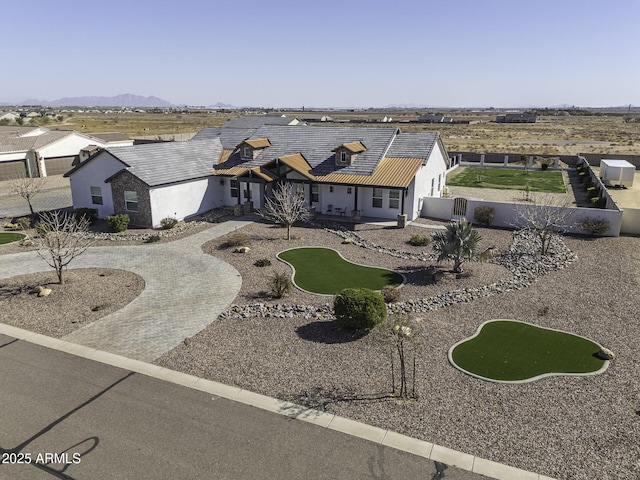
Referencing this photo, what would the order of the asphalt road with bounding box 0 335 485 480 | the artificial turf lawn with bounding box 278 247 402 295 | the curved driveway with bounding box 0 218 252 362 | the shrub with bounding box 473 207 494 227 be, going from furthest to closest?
the shrub with bounding box 473 207 494 227
the artificial turf lawn with bounding box 278 247 402 295
the curved driveway with bounding box 0 218 252 362
the asphalt road with bounding box 0 335 485 480

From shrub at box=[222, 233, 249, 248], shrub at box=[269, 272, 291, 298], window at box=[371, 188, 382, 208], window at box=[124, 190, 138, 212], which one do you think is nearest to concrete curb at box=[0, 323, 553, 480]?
shrub at box=[269, 272, 291, 298]

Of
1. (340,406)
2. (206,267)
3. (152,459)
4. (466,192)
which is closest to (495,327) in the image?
(340,406)

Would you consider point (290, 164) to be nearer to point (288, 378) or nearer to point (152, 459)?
point (288, 378)

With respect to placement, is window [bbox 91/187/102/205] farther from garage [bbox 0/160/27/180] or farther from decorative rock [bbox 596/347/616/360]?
decorative rock [bbox 596/347/616/360]

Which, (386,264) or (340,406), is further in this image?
(386,264)

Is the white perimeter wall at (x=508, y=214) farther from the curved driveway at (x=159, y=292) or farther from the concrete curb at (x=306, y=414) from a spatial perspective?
the concrete curb at (x=306, y=414)

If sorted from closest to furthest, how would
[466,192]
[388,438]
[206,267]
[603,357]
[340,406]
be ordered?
[388,438] → [340,406] → [603,357] → [206,267] → [466,192]

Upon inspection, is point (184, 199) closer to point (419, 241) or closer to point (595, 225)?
point (419, 241)

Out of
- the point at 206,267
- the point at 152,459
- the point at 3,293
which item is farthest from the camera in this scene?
the point at 206,267
